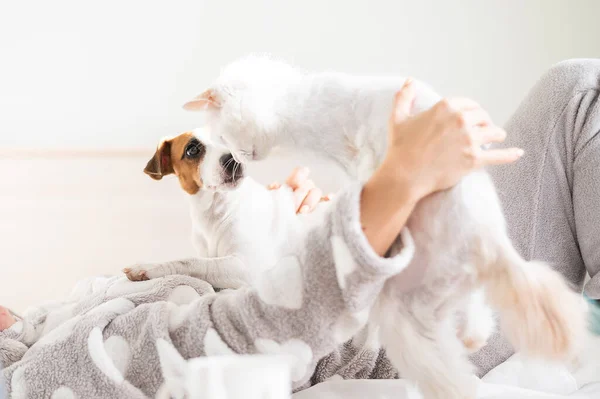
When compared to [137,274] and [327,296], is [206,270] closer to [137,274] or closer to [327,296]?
[137,274]

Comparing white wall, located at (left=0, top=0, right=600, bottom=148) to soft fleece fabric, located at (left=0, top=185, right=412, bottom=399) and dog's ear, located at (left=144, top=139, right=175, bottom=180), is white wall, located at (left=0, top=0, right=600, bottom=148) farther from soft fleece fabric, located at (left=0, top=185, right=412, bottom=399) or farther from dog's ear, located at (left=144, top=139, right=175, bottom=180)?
soft fleece fabric, located at (left=0, top=185, right=412, bottom=399)

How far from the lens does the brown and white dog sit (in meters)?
1.23

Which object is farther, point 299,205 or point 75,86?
point 75,86

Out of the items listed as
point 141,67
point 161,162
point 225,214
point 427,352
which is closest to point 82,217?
point 141,67

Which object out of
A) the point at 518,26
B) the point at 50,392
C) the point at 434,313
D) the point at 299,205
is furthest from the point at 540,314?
the point at 518,26

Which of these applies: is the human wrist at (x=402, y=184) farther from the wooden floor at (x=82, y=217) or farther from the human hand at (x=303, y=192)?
the wooden floor at (x=82, y=217)

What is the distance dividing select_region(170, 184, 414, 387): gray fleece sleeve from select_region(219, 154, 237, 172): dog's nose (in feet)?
1.82

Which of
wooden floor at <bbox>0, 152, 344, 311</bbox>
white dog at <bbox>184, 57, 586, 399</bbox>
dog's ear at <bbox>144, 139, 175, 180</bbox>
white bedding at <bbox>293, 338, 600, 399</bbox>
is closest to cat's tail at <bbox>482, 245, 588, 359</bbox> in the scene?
white dog at <bbox>184, 57, 586, 399</bbox>

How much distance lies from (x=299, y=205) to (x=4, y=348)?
72cm

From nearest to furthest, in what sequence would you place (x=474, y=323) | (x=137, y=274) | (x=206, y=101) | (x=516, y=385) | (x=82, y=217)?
(x=474, y=323)
(x=206, y=101)
(x=516, y=385)
(x=137, y=274)
(x=82, y=217)

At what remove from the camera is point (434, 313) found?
2.25 ft

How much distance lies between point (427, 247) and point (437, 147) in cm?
11

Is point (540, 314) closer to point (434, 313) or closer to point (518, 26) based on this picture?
point (434, 313)

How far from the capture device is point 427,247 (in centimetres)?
66
